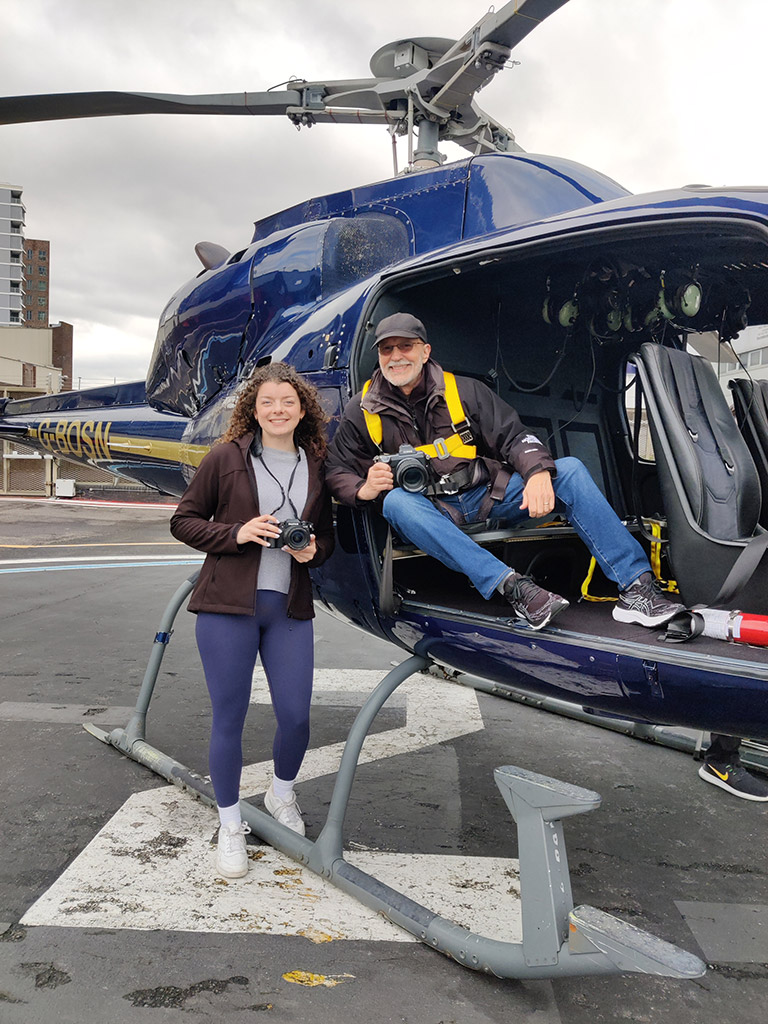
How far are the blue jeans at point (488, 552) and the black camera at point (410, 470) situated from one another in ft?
0.17

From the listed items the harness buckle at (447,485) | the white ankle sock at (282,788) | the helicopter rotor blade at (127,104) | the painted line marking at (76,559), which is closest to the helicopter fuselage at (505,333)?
Answer: the harness buckle at (447,485)

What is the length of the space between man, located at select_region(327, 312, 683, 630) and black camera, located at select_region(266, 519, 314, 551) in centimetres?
22

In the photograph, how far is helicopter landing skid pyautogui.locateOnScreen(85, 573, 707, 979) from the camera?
6.08ft

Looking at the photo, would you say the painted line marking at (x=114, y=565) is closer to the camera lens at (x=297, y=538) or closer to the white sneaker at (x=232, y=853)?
the white sneaker at (x=232, y=853)

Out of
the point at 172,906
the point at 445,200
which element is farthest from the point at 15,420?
the point at 172,906

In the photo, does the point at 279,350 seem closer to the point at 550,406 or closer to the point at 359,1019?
the point at 550,406

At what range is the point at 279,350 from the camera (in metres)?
3.47

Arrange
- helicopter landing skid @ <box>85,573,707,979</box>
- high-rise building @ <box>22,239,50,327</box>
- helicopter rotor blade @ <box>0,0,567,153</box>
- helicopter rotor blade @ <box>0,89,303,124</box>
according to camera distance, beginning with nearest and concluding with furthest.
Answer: helicopter landing skid @ <box>85,573,707,979</box>, helicopter rotor blade @ <box>0,0,567,153</box>, helicopter rotor blade @ <box>0,89,303,124</box>, high-rise building @ <box>22,239,50,327</box>

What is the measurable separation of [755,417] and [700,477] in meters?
0.84

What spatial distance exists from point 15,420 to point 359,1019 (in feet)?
20.5

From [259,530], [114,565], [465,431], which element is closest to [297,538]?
[259,530]

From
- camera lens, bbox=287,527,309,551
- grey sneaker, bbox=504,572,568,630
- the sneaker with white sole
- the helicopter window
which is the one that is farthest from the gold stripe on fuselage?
the sneaker with white sole

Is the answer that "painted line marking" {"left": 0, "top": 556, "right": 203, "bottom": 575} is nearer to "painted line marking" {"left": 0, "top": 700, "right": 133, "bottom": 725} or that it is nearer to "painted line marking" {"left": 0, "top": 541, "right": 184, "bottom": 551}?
"painted line marking" {"left": 0, "top": 541, "right": 184, "bottom": 551}

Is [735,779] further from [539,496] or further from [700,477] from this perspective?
[539,496]
